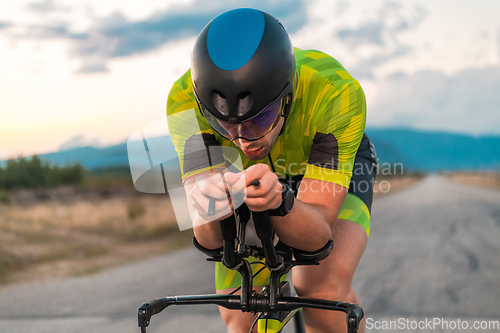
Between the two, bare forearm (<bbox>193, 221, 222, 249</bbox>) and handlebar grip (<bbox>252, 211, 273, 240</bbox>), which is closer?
handlebar grip (<bbox>252, 211, 273, 240</bbox>)

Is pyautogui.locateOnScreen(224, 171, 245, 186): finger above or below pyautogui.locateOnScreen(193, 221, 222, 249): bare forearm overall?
above

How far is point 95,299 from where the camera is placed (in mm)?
7480

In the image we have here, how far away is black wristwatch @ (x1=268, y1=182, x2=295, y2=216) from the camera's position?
1.61 metres

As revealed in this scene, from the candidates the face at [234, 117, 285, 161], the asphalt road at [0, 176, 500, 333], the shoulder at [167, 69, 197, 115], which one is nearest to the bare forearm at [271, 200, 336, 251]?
the face at [234, 117, 285, 161]

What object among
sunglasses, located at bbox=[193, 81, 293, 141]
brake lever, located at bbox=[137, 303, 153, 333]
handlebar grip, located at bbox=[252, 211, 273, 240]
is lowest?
brake lever, located at bbox=[137, 303, 153, 333]

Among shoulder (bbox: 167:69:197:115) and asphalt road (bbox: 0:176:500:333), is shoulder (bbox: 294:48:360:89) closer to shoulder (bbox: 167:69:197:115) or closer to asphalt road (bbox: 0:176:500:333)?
shoulder (bbox: 167:69:197:115)

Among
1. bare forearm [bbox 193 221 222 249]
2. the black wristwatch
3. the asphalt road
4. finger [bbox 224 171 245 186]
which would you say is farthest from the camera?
the asphalt road

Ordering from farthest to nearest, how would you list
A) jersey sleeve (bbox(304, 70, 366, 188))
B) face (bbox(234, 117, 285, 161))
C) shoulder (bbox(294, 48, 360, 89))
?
1. shoulder (bbox(294, 48, 360, 89))
2. jersey sleeve (bbox(304, 70, 366, 188))
3. face (bbox(234, 117, 285, 161))

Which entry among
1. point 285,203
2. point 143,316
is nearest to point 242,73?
point 285,203

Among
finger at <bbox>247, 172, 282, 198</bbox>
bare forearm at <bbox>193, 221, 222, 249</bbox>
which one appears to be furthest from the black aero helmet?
finger at <bbox>247, 172, 282, 198</bbox>

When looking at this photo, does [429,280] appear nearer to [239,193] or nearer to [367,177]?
[367,177]

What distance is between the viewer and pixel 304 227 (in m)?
1.85

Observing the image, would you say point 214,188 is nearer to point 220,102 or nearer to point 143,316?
point 220,102

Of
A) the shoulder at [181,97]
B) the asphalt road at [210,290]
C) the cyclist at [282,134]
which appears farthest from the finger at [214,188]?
the asphalt road at [210,290]
